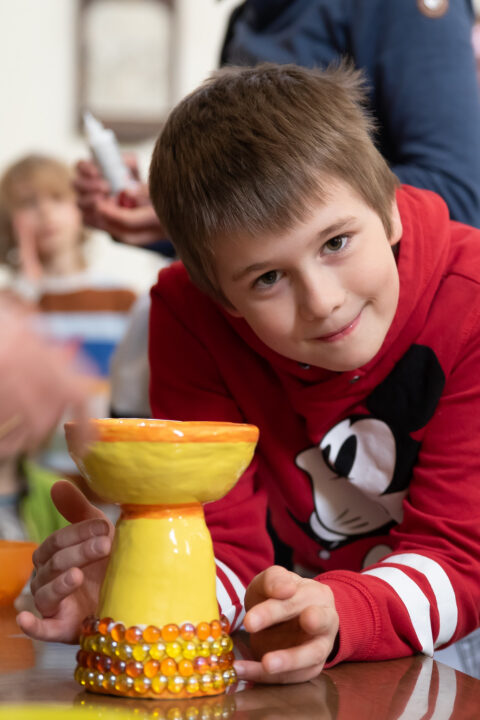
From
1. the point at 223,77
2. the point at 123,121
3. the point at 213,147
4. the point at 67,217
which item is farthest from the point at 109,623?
the point at 123,121

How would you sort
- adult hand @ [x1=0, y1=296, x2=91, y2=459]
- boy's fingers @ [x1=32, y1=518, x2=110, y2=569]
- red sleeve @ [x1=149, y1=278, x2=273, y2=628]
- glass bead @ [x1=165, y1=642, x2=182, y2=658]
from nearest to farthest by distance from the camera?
adult hand @ [x1=0, y1=296, x2=91, y2=459], glass bead @ [x1=165, y1=642, x2=182, y2=658], boy's fingers @ [x1=32, y1=518, x2=110, y2=569], red sleeve @ [x1=149, y1=278, x2=273, y2=628]

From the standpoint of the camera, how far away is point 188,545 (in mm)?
592

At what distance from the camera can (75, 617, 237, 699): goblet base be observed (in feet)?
1.85

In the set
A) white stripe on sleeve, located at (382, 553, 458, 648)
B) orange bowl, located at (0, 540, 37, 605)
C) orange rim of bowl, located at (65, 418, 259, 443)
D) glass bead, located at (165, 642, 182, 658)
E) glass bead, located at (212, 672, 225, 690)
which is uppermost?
orange rim of bowl, located at (65, 418, 259, 443)

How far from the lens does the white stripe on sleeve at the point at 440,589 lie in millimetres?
750

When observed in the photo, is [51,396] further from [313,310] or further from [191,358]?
[191,358]

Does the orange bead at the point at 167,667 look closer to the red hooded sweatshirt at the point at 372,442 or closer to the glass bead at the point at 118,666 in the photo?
the glass bead at the point at 118,666

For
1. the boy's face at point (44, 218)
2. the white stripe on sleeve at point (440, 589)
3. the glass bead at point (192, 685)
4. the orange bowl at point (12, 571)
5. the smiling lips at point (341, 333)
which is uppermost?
the smiling lips at point (341, 333)

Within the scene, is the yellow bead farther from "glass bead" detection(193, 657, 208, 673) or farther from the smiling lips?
the smiling lips

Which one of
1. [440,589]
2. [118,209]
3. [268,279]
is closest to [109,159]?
[118,209]

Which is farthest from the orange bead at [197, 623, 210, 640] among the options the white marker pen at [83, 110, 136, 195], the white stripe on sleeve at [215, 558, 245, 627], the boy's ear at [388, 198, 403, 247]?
the white marker pen at [83, 110, 136, 195]

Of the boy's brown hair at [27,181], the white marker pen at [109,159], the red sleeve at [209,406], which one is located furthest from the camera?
the boy's brown hair at [27,181]

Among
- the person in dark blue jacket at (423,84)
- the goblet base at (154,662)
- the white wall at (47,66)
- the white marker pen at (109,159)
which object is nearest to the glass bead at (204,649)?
the goblet base at (154,662)

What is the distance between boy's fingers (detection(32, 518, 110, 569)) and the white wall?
9.72 feet
